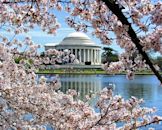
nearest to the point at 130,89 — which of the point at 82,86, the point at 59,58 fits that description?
the point at 82,86

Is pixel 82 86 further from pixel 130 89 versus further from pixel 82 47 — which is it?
pixel 82 47

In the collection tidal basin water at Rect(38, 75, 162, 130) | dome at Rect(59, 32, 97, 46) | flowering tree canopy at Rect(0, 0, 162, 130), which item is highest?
dome at Rect(59, 32, 97, 46)

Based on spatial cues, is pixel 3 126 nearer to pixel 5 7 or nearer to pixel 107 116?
pixel 107 116

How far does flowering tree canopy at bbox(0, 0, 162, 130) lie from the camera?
12.3ft

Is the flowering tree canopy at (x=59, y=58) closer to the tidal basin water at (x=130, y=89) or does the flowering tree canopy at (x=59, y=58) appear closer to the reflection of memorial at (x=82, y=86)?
the tidal basin water at (x=130, y=89)

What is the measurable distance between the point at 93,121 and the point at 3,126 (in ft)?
4.67

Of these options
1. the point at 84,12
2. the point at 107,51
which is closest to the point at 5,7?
the point at 84,12

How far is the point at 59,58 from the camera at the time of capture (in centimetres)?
984

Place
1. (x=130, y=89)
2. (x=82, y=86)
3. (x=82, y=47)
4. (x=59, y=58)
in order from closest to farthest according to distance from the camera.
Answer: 1. (x=59, y=58)
2. (x=130, y=89)
3. (x=82, y=86)
4. (x=82, y=47)

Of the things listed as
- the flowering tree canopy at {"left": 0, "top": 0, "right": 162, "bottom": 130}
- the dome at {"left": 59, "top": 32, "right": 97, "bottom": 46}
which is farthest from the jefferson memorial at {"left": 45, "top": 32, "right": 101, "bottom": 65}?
the flowering tree canopy at {"left": 0, "top": 0, "right": 162, "bottom": 130}

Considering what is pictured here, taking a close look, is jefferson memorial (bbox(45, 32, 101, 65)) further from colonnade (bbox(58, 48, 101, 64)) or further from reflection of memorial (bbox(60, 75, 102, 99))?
reflection of memorial (bbox(60, 75, 102, 99))

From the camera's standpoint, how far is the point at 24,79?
25.6 feet

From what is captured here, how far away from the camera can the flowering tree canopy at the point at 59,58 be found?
12.3ft

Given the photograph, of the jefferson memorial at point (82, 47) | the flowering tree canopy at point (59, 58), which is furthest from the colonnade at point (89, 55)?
the flowering tree canopy at point (59, 58)
